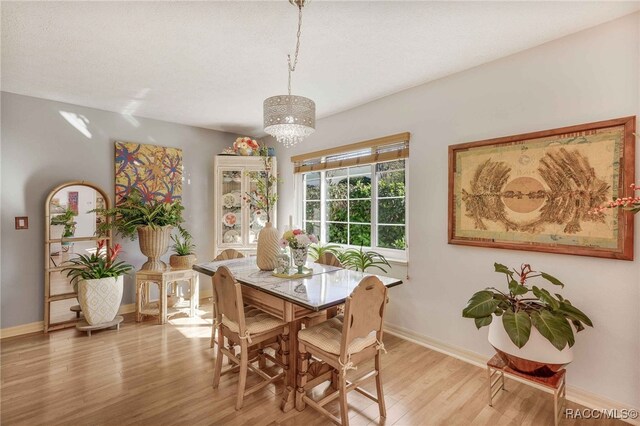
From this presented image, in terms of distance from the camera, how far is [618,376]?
6.45 ft

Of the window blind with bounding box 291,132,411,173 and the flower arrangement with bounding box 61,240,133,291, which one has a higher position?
the window blind with bounding box 291,132,411,173

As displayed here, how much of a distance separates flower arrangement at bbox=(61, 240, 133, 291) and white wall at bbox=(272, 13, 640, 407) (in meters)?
3.07

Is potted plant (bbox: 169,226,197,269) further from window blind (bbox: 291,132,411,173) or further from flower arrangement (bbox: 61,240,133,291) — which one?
window blind (bbox: 291,132,411,173)

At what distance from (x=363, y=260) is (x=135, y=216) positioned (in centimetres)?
279

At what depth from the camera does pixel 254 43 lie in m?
2.22

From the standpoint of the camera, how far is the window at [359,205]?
327cm

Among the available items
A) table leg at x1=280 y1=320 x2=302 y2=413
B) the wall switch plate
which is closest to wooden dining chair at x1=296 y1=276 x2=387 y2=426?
table leg at x1=280 y1=320 x2=302 y2=413

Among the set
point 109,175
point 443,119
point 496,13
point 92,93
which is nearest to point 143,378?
point 109,175

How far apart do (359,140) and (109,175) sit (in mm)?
3086

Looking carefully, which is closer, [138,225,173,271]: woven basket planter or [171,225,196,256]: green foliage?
[138,225,173,271]: woven basket planter

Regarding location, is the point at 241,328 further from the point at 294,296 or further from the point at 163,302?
the point at 163,302

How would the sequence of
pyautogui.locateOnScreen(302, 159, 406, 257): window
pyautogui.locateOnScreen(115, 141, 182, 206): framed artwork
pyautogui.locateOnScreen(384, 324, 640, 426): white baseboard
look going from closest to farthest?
1. pyautogui.locateOnScreen(384, 324, 640, 426): white baseboard
2. pyautogui.locateOnScreen(302, 159, 406, 257): window
3. pyautogui.locateOnScreen(115, 141, 182, 206): framed artwork

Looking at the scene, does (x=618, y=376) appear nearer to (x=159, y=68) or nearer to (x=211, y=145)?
(x=159, y=68)

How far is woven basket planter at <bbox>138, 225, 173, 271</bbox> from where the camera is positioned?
11.8 ft
